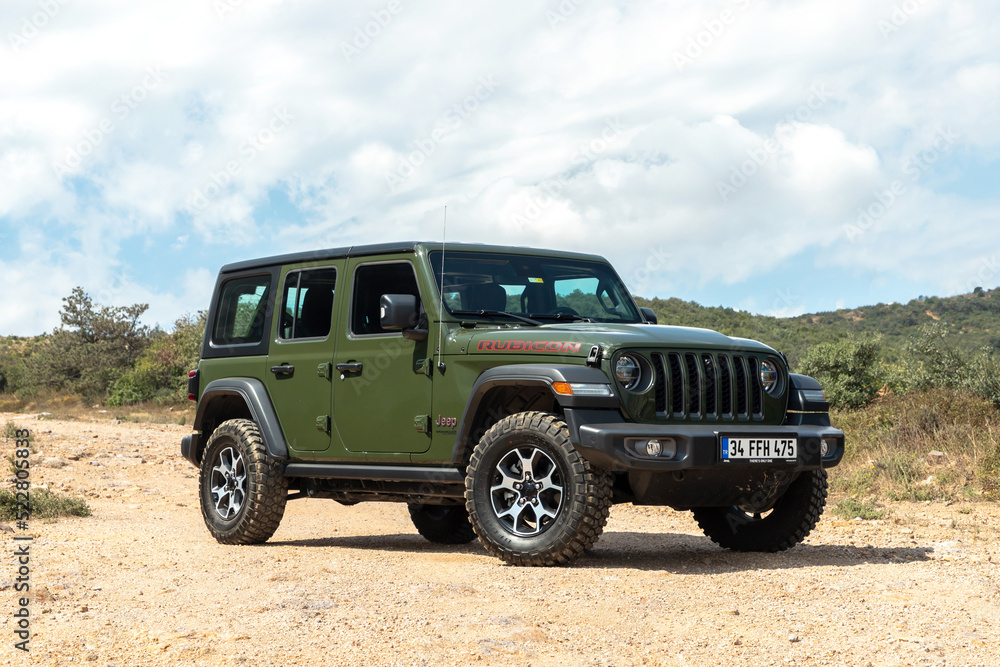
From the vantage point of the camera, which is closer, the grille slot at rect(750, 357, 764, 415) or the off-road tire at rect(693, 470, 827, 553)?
the grille slot at rect(750, 357, 764, 415)

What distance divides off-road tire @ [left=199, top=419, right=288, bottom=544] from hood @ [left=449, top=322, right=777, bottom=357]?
83.2 inches

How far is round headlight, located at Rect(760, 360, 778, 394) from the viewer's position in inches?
255

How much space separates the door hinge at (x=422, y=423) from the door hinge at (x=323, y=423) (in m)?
0.92

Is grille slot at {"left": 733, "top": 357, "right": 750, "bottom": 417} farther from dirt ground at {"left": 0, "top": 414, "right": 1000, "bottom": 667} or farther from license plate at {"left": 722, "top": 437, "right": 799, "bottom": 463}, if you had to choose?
dirt ground at {"left": 0, "top": 414, "right": 1000, "bottom": 667}

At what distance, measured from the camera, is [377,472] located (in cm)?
690

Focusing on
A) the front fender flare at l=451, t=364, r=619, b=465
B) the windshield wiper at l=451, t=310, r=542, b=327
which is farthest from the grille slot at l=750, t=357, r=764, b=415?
the windshield wiper at l=451, t=310, r=542, b=327

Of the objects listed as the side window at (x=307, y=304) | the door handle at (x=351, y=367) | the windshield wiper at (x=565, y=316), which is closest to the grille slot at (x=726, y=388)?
the windshield wiper at (x=565, y=316)

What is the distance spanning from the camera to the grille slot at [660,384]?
19.4ft

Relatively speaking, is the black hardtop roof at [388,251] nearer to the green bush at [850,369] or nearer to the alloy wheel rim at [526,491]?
the alloy wheel rim at [526,491]

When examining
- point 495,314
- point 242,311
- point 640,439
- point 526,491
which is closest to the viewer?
point 640,439

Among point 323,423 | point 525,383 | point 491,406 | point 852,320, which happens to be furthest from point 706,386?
point 852,320

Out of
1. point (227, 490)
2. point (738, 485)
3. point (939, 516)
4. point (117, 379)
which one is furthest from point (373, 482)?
point (117, 379)

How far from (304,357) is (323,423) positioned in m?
0.55

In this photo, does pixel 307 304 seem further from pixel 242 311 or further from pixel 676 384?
pixel 676 384
